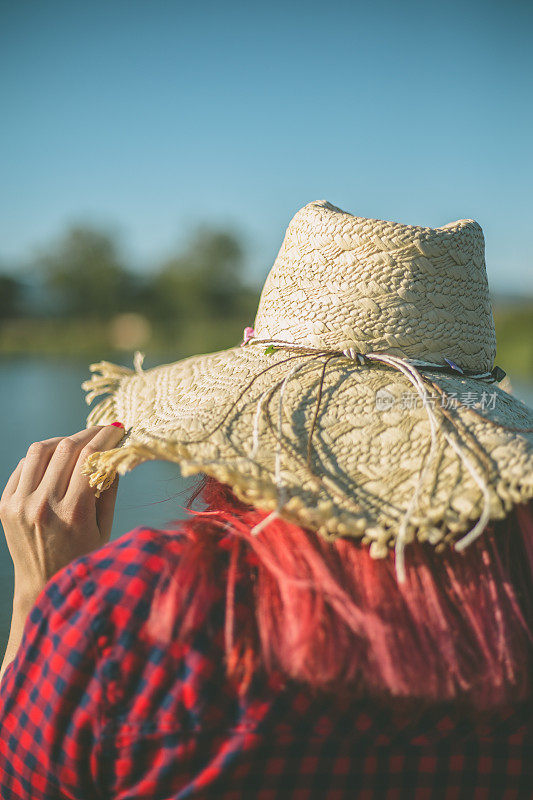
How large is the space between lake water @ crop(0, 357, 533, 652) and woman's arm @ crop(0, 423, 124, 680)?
95 millimetres

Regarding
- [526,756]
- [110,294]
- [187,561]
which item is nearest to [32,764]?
[187,561]

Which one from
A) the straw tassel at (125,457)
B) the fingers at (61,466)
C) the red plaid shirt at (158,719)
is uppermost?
the straw tassel at (125,457)

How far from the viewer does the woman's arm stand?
2.51ft

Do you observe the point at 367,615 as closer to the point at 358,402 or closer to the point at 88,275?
the point at 358,402

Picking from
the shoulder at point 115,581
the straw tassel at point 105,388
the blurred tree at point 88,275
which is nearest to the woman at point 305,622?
the shoulder at point 115,581

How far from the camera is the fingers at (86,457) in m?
0.76

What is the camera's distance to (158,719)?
57 cm

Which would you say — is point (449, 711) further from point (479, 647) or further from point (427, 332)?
point (427, 332)

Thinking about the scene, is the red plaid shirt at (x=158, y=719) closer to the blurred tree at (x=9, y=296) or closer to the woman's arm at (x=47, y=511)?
the woman's arm at (x=47, y=511)

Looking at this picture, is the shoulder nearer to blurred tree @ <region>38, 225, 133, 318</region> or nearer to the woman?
the woman

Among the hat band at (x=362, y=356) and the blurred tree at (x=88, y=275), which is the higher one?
the blurred tree at (x=88, y=275)

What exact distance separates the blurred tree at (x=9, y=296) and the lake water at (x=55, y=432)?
1.84ft

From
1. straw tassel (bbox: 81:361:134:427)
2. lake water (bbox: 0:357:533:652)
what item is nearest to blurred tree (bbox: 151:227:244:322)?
lake water (bbox: 0:357:533:652)

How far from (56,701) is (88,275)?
20.8ft
